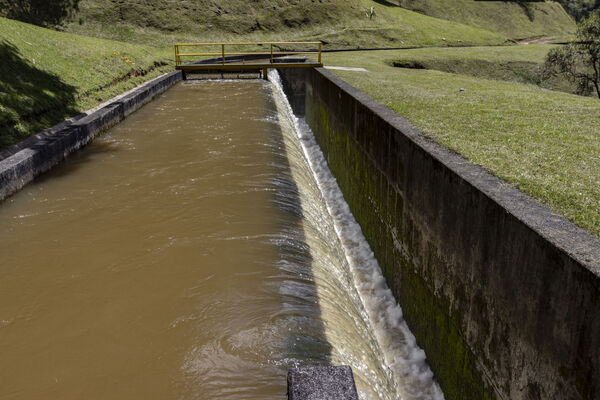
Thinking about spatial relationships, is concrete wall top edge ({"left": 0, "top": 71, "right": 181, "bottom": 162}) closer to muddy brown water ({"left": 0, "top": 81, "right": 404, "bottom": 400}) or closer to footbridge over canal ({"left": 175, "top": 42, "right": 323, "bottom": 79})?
muddy brown water ({"left": 0, "top": 81, "right": 404, "bottom": 400})

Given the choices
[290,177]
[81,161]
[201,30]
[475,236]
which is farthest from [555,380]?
[201,30]

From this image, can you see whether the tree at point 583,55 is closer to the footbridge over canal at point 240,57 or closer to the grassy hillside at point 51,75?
the footbridge over canal at point 240,57

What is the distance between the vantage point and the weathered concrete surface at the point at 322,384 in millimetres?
2684

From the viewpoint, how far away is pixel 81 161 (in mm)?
9211

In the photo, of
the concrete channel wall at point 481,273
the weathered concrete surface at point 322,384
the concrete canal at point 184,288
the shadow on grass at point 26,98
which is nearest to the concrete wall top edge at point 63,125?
the shadow on grass at point 26,98

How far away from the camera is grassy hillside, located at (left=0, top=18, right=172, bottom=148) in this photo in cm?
1002

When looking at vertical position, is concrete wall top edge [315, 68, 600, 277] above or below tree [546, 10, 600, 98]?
below

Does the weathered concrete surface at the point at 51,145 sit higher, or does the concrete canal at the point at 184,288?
the weathered concrete surface at the point at 51,145

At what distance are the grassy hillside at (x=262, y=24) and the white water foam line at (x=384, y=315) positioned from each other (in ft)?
93.2

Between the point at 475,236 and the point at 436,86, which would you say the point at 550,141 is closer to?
the point at 475,236

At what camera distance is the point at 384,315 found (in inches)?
280

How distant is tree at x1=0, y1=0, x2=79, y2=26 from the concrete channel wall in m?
31.4

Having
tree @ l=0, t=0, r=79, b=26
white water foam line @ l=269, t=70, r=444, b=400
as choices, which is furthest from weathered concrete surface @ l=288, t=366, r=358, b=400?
tree @ l=0, t=0, r=79, b=26

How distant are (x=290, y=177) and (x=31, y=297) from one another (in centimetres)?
494
